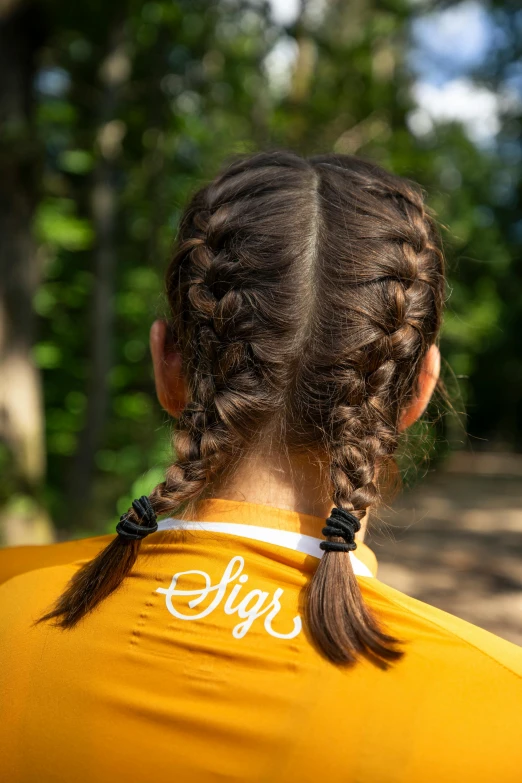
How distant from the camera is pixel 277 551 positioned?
1.18 metres

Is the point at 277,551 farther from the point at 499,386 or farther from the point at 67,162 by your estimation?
the point at 499,386

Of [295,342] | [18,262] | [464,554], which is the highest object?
[295,342]

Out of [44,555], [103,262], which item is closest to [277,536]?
[44,555]

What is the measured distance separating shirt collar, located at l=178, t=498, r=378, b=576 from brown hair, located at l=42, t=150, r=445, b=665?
5cm

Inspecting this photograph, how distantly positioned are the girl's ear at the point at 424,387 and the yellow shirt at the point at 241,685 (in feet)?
1.13

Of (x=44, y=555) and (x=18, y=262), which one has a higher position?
(x=44, y=555)

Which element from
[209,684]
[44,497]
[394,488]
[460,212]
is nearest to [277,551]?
[209,684]

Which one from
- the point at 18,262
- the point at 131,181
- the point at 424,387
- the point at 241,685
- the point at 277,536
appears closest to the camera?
the point at 241,685

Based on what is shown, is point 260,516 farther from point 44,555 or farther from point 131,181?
Answer: point 131,181

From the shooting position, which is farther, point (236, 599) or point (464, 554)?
A: point (464, 554)

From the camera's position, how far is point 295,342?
1.26 m

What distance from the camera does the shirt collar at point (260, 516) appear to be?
1.22 meters

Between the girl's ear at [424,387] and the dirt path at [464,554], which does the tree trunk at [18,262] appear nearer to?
the dirt path at [464,554]

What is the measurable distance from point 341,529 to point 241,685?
0.27m
